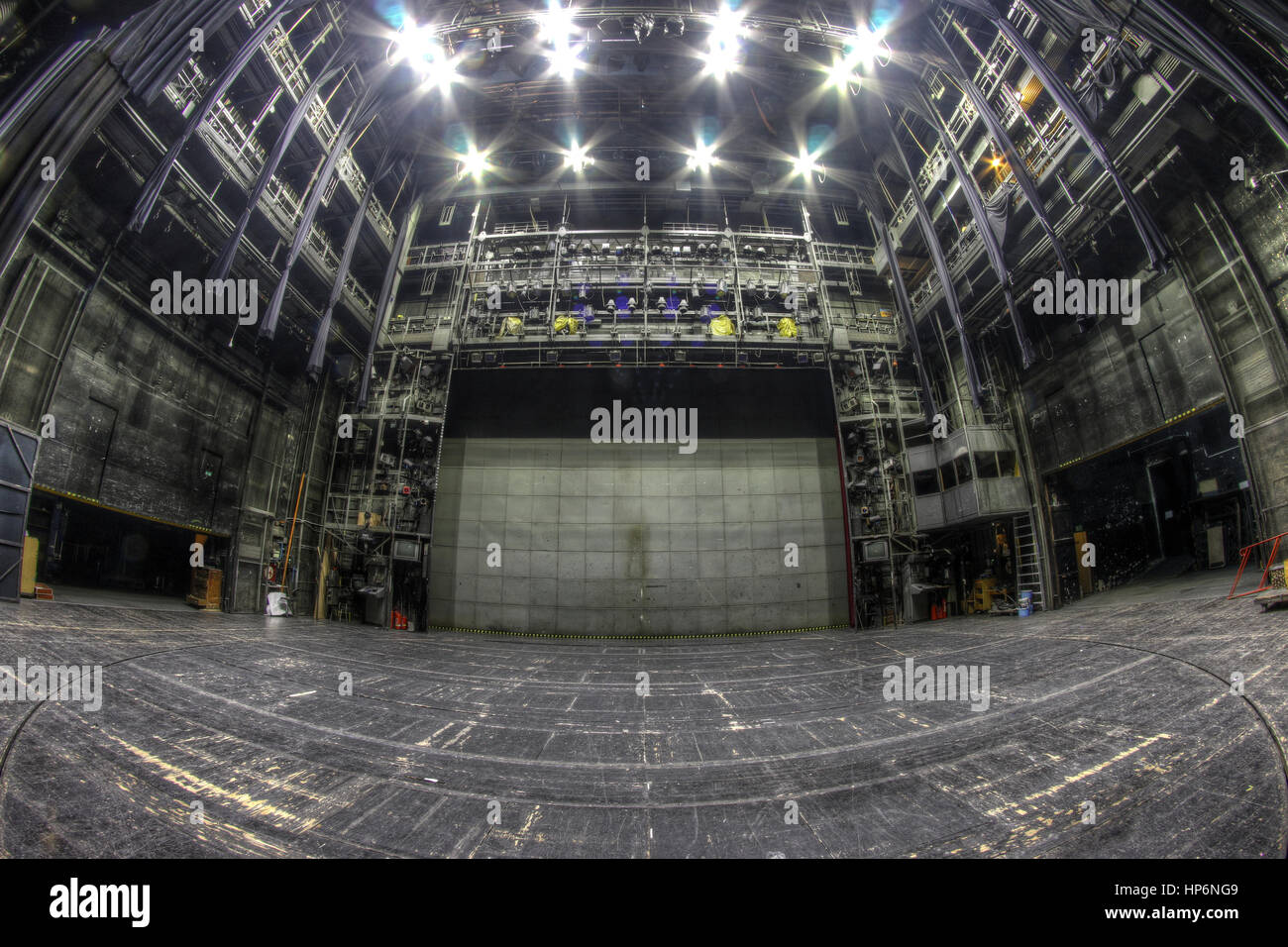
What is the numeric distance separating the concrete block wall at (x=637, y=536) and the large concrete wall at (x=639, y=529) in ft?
0.12

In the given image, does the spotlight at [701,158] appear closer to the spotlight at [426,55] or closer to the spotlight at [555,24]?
the spotlight at [555,24]

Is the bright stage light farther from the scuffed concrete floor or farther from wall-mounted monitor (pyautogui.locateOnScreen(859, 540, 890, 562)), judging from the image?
the scuffed concrete floor

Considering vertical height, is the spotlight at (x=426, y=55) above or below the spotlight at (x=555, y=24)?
below

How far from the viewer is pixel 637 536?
14.7 meters

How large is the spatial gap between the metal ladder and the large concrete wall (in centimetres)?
469

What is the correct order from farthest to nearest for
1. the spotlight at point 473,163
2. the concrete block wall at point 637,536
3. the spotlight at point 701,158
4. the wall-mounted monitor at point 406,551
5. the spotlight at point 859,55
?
the spotlight at point 701,158, the spotlight at point 473,163, the concrete block wall at point 637,536, the spotlight at point 859,55, the wall-mounted monitor at point 406,551

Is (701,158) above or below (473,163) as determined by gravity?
above

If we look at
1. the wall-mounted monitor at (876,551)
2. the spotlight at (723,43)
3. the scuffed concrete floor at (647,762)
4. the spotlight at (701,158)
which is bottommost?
the scuffed concrete floor at (647,762)

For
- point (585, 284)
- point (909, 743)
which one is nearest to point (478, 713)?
point (909, 743)

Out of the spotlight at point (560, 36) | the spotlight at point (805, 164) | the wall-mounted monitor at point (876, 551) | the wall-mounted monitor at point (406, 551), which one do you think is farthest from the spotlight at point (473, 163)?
the wall-mounted monitor at point (876, 551)

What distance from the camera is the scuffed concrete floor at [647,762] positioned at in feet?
5.95

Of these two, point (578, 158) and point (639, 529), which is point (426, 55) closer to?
point (578, 158)

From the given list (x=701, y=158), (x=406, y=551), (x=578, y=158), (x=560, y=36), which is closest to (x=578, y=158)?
(x=578, y=158)

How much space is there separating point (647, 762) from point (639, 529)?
11896 millimetres
